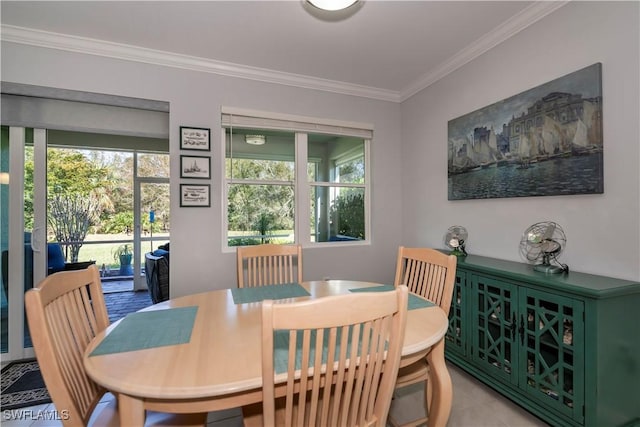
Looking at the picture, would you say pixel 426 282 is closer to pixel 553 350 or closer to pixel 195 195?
pixel 553 350

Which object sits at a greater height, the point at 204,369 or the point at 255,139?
the point at 255,139

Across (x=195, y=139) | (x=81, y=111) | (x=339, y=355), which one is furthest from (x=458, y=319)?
(x=81, y=111)

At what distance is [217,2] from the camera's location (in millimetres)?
1984

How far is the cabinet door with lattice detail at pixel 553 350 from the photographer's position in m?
1.50

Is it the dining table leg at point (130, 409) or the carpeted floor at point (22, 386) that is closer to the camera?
the dining table leg at point (130, 409)

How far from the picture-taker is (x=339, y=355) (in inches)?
33.0

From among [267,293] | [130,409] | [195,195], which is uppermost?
[195,195]

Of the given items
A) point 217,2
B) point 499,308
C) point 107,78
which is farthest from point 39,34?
point 499,308

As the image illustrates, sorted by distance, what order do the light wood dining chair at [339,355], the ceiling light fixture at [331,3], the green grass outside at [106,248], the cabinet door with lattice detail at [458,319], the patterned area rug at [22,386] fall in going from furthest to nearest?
1. the green grass outside at [106,248]
2. the cabinet door with lattice detail at [458,319]
3. the patterned area rug at [22,386]
4. the ceiling light fixture at [331,3]
5. the light wood dining chair at [339,355]

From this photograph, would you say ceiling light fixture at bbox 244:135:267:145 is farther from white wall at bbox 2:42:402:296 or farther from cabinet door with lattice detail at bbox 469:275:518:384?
cabinet door with lattice detail at bbox 469:275:518:384

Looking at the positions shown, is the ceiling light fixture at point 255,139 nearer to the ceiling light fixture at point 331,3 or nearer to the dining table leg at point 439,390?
the ceiling light fixture at point 331,3

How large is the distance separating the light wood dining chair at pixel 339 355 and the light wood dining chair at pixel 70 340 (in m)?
0.53

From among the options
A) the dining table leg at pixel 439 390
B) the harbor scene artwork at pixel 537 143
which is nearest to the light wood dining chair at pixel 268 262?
the dining table leg at pixel 439 390

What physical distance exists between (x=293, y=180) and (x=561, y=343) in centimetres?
255
